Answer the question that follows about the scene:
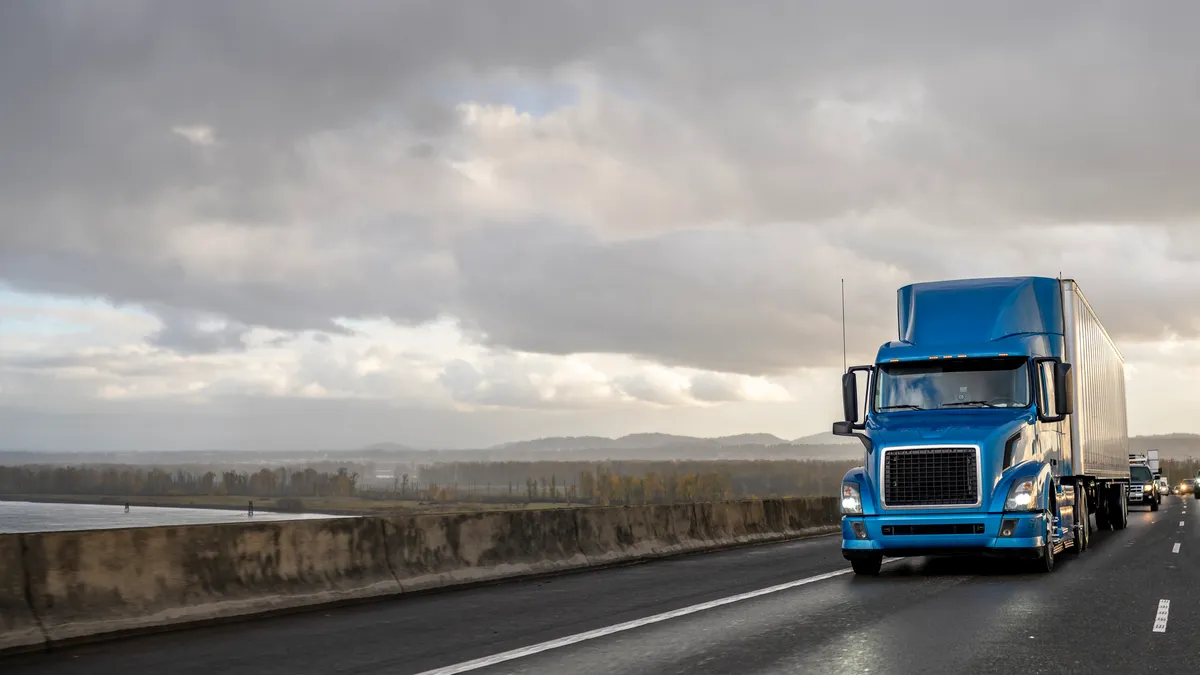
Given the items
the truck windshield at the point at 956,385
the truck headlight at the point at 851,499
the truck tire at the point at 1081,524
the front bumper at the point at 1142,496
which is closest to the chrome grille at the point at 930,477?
the truck headlight at the point at 851,499

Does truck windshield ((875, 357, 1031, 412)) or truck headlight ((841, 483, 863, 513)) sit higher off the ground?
truck windshield ((875, 357, 1031, 412))

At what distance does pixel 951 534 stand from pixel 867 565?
123cm

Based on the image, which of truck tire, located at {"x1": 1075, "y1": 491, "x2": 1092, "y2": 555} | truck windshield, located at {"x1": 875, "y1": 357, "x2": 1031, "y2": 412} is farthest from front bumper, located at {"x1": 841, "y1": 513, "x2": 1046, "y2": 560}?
truck tire, located at {"x1": 1075, "y1": 491, "x2": 1092, "y2": 555}

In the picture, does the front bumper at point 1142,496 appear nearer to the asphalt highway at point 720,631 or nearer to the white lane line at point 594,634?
the asphalt highway at point 720,631

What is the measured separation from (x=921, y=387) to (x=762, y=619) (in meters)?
6.48

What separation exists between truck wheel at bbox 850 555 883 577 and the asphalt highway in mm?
470

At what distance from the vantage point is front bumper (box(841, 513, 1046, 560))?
14438mm

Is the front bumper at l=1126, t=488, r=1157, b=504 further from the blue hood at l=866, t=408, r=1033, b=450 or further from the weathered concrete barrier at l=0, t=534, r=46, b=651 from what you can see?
the weathered concrete barrier at l=0, t=534, r=46, b=651

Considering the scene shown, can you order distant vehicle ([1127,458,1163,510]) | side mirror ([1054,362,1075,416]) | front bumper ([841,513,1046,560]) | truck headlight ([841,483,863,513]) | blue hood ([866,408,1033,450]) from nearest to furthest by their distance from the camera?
front bumper ([841,513,1046,560]), blue hood ([866,408,1033,450]), truck headlight ([841,483,863,513]), side mirror ([1054,362,1075,416]), distant vehicle ([1127,458,1163,510])

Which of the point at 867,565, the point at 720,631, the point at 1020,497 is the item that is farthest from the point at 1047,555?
the point at 720,631

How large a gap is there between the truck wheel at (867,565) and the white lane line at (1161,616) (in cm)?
387

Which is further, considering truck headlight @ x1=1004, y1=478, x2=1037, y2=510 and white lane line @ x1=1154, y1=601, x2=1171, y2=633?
truck headlight @ x1=1004, y1=478, x2=1037, y2=510

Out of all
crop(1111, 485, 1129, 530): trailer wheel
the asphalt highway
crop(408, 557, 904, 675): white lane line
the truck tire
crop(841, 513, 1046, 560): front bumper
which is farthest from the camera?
crop(1111, 485, 1129, 530): trailer wheel

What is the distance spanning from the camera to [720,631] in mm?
9734
